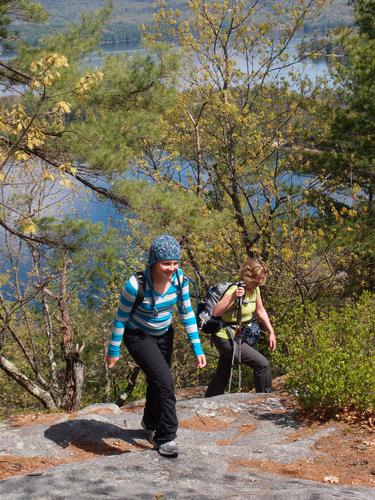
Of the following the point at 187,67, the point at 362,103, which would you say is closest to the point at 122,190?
the point at 187,67

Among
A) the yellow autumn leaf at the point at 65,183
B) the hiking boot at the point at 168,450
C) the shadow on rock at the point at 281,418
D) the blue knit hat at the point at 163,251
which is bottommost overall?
the shadow on rock at the point at 281,418

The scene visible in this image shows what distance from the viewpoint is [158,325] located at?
16.9ft

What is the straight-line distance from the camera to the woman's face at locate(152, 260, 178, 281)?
15.8 feet

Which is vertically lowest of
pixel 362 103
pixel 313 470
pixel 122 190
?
pixel 313 470

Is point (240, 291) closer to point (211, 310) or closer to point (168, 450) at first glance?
point (211, 310)

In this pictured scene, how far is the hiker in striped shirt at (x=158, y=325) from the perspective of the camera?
4.86m

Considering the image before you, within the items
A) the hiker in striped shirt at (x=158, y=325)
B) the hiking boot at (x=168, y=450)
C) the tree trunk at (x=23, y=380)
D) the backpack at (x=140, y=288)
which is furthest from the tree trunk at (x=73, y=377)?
the backpack at (x=140, y=288)

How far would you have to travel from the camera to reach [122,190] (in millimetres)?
10805

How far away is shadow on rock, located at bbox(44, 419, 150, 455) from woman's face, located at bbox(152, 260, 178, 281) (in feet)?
5.93

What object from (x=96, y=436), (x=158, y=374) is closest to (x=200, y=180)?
(x=96, y=436)

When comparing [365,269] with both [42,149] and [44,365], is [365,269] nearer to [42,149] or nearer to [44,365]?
[42,149]

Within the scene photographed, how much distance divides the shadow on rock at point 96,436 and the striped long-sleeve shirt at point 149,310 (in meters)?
1.14

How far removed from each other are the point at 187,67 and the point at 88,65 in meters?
Result: 4.46

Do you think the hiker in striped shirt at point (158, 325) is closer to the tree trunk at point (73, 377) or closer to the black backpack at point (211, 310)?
the black backpack at point (211, 310)
